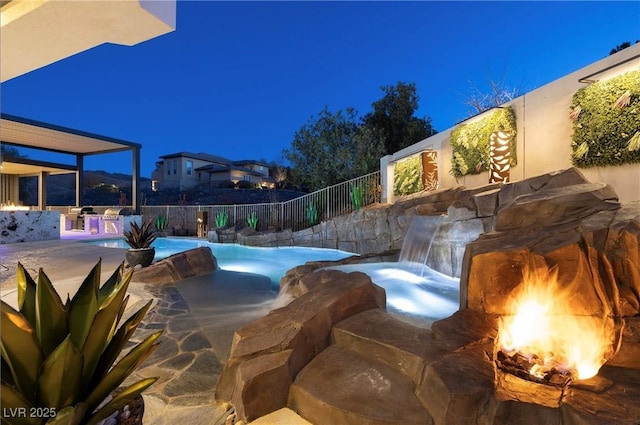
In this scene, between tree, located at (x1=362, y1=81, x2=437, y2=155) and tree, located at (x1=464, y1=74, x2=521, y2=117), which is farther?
tree, located at (x1=362, y1=81, x2=437, y2=155)

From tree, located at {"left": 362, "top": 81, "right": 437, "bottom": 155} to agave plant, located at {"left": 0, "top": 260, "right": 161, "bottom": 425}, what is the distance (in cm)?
1719

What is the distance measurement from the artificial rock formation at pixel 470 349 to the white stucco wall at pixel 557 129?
115 inches

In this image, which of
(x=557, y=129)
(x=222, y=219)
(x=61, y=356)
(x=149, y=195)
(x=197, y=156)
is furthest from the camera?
(x=197, y=156)

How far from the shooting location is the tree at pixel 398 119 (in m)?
17.3

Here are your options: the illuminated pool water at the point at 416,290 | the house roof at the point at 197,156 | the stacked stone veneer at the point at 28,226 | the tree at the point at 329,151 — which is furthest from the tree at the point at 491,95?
the house roof at the point at 197,156

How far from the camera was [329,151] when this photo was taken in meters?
15.9

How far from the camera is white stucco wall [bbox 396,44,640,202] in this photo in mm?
5125

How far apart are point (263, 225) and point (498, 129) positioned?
36.1 ft

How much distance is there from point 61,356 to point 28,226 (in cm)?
1251

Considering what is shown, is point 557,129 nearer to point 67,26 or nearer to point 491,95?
point 491,95

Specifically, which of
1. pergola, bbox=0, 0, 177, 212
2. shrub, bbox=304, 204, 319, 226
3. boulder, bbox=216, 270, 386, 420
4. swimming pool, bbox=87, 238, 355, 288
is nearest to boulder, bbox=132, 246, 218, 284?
swimming pool, bbox=87, 238, 355, 288

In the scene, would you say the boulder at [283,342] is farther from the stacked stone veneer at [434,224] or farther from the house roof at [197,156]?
the house roof at [197,156]

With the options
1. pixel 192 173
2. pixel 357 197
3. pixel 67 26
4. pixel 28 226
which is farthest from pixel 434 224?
pixel 192 173

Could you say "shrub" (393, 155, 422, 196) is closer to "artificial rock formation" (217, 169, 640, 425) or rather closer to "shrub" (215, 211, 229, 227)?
"artificial rock formation" (217, 169, 640, 425)
